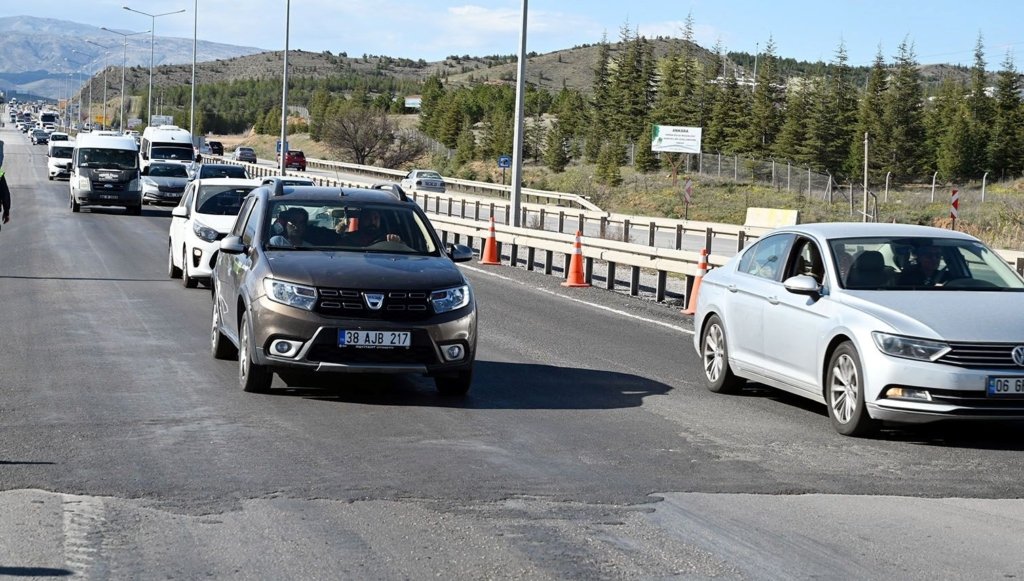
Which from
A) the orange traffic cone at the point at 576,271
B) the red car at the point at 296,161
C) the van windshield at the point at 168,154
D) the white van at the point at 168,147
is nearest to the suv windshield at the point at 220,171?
the white van at the point at 168,147

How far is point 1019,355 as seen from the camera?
9133 millimetres

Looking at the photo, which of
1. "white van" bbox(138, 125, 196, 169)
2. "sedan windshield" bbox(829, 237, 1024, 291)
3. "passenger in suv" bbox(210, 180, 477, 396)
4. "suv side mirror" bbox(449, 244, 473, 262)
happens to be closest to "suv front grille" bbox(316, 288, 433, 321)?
"passenger in suv" bbox(210, 180, 477, 396)

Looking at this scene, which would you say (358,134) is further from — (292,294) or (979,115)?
(292,294)

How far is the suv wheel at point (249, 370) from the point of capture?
1078cm

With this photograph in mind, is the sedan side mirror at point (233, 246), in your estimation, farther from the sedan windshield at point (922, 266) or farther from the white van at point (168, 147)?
the white van at point (168, 147)

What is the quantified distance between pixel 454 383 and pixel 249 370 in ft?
5.06

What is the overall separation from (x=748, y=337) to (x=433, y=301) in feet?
8.19

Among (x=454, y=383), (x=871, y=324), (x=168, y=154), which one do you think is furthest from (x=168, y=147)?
(x=871, y=324)

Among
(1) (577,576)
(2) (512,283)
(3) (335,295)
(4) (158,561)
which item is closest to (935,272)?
(3) (335,295)

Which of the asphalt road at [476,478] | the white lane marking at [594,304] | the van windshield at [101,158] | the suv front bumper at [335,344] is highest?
the van windshield at [101,158]

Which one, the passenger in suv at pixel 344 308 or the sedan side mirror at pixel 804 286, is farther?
the passenger in suv at pixel 344 308

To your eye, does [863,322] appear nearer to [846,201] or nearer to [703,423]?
[703,423]

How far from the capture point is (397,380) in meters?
12.0

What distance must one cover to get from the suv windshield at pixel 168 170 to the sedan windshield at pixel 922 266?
40067 mm
